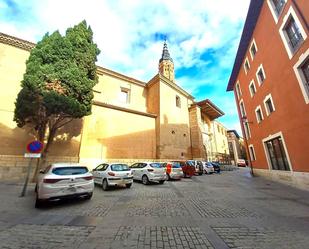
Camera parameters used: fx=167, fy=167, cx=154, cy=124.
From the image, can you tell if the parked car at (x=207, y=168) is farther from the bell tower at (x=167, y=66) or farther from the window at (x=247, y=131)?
the bell tower at (x=167, y=66)

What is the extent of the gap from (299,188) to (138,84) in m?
21.0

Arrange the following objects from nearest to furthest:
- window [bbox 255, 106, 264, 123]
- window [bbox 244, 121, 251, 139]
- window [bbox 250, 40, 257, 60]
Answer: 1. window [bbox 250, 40, 257, 60]
2. window [bbox 255, 106, 264, 123]
3. window [bbox 244, 121, 251, 139]

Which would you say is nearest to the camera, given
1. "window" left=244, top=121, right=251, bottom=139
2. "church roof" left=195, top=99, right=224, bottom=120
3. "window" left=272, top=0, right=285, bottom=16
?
"window" left=272, top=0, right=285, bottom=16

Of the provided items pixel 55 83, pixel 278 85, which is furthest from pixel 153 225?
pixel 278 85

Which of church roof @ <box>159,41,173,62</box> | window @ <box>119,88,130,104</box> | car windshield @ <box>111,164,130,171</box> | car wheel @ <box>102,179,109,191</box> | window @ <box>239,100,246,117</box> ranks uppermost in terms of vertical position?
→ church roof @ <box>159,41,173,62</box>

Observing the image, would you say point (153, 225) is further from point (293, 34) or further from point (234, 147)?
point (234, 147)

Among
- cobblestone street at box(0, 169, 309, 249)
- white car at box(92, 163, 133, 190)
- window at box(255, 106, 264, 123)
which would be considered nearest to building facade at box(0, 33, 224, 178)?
white car at box(92, 163, 133, 190)

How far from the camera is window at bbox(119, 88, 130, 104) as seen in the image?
22.8 meters

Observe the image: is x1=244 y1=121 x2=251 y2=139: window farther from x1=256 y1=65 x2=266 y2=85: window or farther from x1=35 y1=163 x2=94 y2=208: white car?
x1=35 y1=163 x2=94 y2=208: white car

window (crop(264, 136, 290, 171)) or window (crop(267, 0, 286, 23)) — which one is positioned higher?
window (crop(267, 0, 286, 23))

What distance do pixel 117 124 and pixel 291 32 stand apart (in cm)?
1642

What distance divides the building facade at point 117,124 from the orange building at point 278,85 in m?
10.1

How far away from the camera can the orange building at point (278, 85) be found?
9.48 m

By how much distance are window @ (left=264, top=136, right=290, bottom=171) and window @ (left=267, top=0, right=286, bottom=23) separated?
28.3 ft
